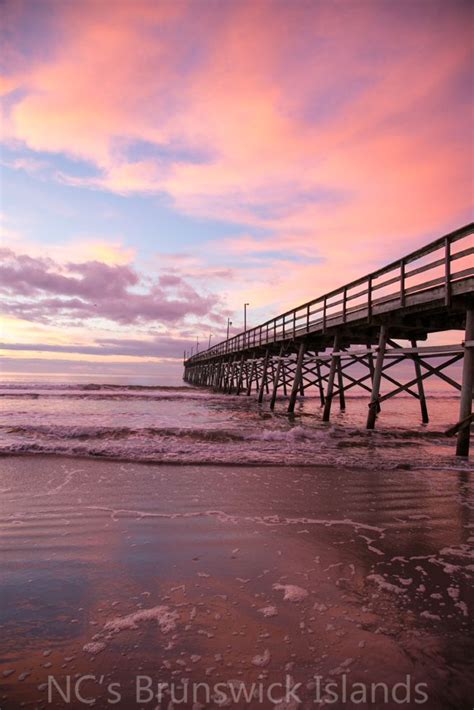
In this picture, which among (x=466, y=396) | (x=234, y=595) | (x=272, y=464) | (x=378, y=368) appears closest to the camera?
(x=234, y=595)

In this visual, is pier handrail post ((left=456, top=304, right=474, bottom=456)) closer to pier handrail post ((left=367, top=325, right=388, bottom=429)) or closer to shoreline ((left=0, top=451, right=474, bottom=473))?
shoreline ((left=0, top=451, right=474, bottom=473))

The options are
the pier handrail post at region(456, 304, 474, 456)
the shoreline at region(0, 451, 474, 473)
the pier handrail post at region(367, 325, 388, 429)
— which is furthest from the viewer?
the pier handrail post at region(367, 325, 388, 429)

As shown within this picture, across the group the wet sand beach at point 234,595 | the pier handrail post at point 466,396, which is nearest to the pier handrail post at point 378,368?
the pier handrail post at point 466,396

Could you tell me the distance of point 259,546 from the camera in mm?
3184

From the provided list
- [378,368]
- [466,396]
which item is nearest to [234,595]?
[466,396]

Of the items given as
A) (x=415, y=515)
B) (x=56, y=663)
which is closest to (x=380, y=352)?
(x=415, y=515)

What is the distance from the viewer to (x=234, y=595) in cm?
244

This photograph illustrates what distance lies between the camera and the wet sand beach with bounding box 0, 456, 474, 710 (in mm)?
1747

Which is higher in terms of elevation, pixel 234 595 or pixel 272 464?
pixel 234 595

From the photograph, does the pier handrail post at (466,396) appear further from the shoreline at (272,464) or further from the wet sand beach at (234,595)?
the wet sand beach at (234,595)

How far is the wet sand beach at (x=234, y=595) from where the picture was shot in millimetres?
1747

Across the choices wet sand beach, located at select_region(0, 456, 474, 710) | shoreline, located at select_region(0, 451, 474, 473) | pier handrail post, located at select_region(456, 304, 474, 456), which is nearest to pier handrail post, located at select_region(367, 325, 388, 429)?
pier handrail post, located at select_region(456, 304, 474, 456)

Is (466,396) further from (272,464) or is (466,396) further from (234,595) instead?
(234,595)

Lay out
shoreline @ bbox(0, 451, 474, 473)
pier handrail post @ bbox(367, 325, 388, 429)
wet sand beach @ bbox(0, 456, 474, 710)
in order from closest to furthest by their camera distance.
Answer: wet sand beach @ bbox(0, 456, 474, 710), shoreline @ bbox(0, 451, 474, 473), pier handrail post @ bbox(367, 325, 388, 429)
